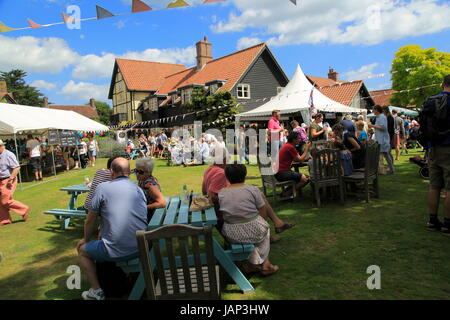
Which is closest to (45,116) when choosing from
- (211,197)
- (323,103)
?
(323,103)

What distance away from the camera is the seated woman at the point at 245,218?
10.6 feet

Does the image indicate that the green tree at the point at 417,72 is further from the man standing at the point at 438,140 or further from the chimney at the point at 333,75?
the man standing at the point at 438,140

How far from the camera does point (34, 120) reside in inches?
531

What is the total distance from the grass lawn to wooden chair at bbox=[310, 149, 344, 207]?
0.44 meters

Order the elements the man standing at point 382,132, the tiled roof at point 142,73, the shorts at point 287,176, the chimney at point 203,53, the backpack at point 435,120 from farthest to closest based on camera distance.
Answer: the tiled roof at point 142,73 → the chimney at point 203,53 → the man standing at point 382,132 → the shorts at point 287,176 → the backpack at point 435,120

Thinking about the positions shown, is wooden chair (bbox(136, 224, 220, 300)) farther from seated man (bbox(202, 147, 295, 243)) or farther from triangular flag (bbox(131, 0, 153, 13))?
triangular flag (bbox(131, 0, 153, 13))

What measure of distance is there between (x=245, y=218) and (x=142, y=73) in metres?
39.7

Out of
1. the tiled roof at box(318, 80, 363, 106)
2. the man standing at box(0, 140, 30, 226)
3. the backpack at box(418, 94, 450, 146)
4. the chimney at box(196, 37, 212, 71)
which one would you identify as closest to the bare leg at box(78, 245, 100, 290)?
the backpack at box(418, 94, 450, 146)

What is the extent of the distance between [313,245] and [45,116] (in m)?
15.0

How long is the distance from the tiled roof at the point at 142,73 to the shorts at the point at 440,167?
3707 centimetres

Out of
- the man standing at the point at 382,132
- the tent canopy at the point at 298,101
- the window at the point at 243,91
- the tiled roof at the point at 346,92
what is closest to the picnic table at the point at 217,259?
the man standing at the point at 382,132

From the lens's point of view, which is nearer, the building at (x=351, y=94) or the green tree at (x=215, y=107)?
the green tree at (x=215, y=107)

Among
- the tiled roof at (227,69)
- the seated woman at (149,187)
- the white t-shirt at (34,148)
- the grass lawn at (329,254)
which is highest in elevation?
the tiled roof at (227,69)
